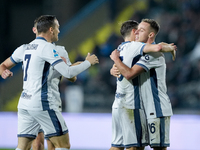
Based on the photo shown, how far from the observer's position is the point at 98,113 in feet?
24.7

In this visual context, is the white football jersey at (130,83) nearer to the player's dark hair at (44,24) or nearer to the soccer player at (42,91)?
the soccer player at (42,91)

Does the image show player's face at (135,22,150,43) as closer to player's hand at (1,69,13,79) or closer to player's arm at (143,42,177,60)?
A: player's arm at (143,42,177,60)

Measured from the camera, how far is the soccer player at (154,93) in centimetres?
367

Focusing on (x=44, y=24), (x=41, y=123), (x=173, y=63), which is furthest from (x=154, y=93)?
(x=173, y=63)

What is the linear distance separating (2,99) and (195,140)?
611 centimetres

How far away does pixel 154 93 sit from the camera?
374 centimetres

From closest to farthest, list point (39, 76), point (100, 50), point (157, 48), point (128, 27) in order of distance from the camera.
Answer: point (157, 48) < point (39, 76) < point (128, 27) < point (100, 50)

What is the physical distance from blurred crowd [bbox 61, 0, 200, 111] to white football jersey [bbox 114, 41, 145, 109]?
16.2ft

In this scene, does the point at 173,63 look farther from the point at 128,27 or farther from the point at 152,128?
the point at 152,128

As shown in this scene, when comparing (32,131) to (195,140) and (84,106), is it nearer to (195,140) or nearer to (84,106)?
(195,140)

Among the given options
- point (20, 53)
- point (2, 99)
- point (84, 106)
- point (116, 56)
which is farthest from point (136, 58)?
point (2, 99)

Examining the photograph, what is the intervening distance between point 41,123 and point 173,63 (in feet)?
20.1

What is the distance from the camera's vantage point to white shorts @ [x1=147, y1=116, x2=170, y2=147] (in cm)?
366

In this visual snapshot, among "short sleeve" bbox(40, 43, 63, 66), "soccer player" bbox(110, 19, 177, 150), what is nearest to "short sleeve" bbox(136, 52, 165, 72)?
"soccer player" bbox(110, 19, 177, 150)
